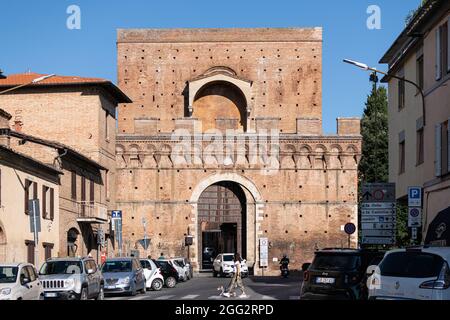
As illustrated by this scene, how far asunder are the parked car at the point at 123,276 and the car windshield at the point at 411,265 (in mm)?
16792

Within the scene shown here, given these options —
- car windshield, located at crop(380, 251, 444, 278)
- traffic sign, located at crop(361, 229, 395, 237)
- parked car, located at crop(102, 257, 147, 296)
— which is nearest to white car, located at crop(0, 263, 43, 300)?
car windshield, located at crop(380, 251, 444, 278)

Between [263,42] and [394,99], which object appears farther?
[263,42]

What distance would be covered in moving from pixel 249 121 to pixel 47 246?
2529cm

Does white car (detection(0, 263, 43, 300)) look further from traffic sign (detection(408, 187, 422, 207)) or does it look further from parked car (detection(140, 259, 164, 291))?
parked car (detection(140, 259, 164, 291))

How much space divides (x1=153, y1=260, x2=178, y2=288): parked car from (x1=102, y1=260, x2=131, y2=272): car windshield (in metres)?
8.11

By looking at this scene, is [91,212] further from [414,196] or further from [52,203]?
[414,196]

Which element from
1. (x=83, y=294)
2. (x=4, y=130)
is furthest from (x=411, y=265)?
(x=4, y=130)

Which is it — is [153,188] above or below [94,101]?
below

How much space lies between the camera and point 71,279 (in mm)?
22891

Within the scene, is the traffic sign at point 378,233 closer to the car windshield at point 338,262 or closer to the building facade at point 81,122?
the car windshield at point 338,262

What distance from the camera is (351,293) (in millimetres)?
19781
